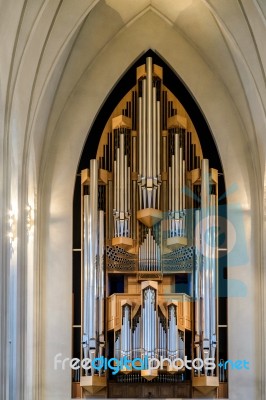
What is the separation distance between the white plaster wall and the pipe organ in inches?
14.2

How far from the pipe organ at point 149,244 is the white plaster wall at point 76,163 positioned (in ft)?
1.18

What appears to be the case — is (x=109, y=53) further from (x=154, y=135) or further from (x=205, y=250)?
(x=205, y=250)

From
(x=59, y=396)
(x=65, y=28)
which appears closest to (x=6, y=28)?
(x=65, y=28)

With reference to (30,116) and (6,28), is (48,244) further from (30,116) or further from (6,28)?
(6,28)

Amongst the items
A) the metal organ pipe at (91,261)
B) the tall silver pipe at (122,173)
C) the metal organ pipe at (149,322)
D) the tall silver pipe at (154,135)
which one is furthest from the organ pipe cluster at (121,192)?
the metal organ pipe at (149,322)

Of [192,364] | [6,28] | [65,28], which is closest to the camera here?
[6,28]

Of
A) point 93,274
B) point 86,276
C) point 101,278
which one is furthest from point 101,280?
point 86,276

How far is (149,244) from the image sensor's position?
738 inches

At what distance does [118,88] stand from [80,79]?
0.73m

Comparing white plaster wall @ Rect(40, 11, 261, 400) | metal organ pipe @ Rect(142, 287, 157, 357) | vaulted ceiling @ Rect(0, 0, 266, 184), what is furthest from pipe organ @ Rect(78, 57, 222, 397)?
vaulted ceiling @ Rect(0, 0, 266, 184)

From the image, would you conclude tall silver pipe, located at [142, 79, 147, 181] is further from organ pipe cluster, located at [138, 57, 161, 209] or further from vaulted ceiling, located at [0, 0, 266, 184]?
vaulted ceiling, located at [0, 0, 266, 184]

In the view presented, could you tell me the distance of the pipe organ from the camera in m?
18.4

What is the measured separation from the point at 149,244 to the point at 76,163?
204 cm

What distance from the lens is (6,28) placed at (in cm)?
1530
